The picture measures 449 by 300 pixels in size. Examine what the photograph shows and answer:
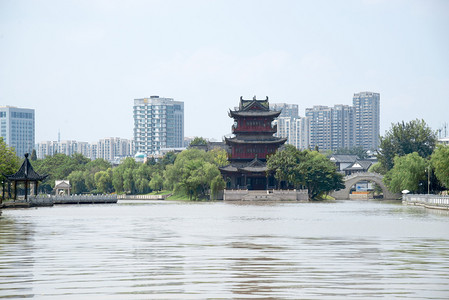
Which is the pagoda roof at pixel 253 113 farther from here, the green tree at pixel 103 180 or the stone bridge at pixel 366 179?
the green tree at pixel 103 180

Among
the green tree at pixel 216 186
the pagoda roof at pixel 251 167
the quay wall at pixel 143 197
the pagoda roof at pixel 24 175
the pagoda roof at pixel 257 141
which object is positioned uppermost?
the pagoda roof at pixel 257 141

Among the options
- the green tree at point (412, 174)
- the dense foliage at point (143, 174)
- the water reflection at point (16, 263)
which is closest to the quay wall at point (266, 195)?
the dense foliage at point (143, 174)

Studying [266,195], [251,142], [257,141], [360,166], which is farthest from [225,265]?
[360,166]

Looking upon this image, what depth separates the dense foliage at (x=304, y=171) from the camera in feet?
316

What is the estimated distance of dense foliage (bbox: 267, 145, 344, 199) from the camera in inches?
3797

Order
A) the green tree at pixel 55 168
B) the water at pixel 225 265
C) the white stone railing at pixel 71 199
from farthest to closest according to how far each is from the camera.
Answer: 1. the green tree at pixel 55 168
2. the white stone railing at pixel 71 199
3. the water at pixel 225 265

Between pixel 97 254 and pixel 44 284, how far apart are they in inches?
284

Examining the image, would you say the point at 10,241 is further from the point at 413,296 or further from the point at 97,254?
the point at 413,296

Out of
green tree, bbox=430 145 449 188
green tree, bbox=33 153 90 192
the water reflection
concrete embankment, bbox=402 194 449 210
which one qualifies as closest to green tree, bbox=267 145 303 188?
concrete embankment, bbox=402 194 449 210

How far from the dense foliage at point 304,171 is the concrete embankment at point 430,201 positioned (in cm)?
1389

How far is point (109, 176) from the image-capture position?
428 ft

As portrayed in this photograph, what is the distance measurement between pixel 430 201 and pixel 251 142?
3415cm

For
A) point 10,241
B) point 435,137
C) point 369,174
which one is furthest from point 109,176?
point 10,241

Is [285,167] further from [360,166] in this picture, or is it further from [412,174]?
[360,166]
